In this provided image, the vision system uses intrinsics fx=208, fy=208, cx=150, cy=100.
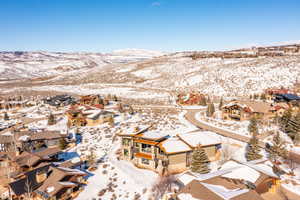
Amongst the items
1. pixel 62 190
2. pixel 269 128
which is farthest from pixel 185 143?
pixel 269 128

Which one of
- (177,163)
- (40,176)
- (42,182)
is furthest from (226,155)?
(40,176)

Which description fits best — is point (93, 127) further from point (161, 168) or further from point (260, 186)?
point (260, 186)

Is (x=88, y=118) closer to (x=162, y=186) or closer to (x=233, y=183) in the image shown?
(x=162, y=186)

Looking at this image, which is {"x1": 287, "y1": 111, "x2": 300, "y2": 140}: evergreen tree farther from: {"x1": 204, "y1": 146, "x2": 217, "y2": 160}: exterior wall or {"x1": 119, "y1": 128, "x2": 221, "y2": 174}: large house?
{"x1": 204, "y1": 146, "x2": 217, "y2": 160}: exterior wall

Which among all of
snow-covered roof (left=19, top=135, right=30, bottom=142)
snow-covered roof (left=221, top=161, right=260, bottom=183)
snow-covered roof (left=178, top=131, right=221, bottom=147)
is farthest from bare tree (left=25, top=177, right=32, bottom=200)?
snow-covered roof (left=221, top=161, right=260, bottom=183)

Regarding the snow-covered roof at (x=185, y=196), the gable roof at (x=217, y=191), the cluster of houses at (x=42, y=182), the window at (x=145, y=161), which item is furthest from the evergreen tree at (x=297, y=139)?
the cluster of houses at (x=42, y=182)

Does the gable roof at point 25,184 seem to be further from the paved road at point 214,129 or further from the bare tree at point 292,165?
the paved road at point 214,129
